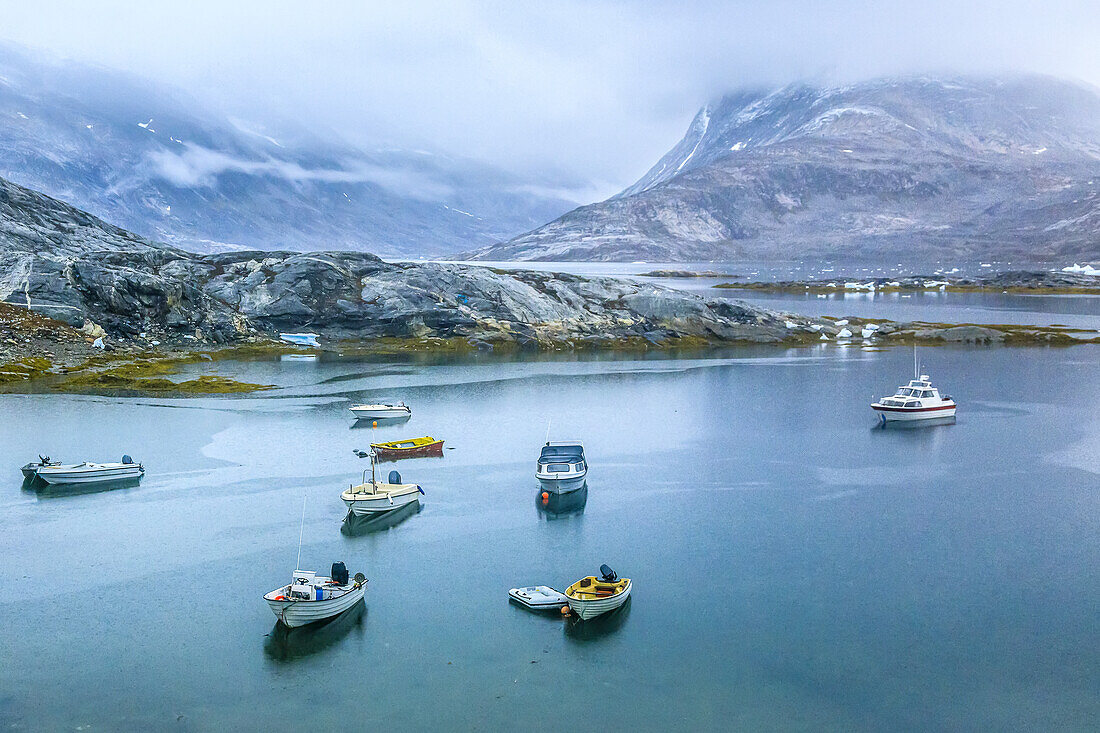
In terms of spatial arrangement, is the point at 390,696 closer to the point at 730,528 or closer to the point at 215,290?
the point at 730,528

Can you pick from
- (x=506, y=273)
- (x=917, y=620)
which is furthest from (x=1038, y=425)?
(x=506, y=273)

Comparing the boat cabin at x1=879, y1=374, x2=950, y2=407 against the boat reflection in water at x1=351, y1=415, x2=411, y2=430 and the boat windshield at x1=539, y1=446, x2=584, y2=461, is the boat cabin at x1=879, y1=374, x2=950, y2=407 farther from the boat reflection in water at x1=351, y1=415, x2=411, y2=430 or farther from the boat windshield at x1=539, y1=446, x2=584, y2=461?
the boat reflection in water at x1=351, y1=415, x2=411, y2=430

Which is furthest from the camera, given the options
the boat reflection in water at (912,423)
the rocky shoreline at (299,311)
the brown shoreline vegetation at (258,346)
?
the rocky shoreline at (299,311)

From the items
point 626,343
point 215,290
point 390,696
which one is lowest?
point 390,696

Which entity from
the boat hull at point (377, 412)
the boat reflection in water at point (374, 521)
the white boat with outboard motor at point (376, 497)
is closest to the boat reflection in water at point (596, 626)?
the boat reflection in water at point (374, 521)

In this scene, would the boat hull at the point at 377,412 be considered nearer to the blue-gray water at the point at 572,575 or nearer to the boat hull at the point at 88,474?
the blue-gray water at the point at 572,575

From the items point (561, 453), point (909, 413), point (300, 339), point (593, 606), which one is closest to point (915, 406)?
point (909, 413)
